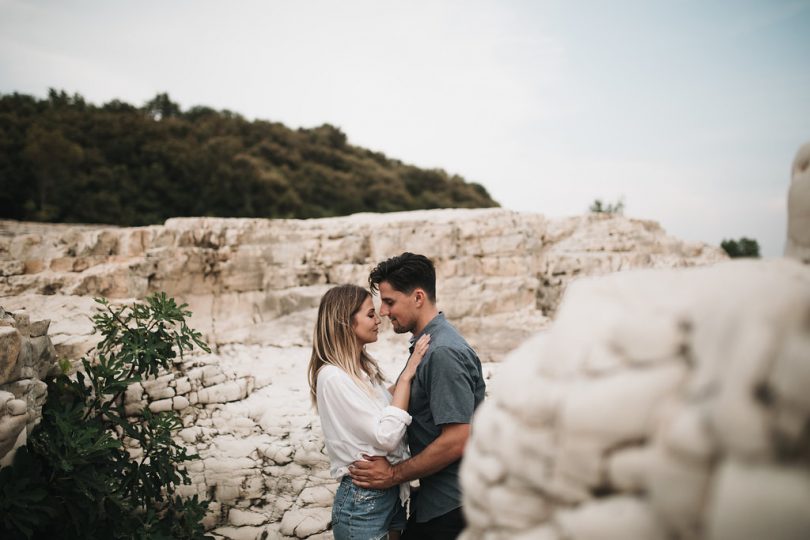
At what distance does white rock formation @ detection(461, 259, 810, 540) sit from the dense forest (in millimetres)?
20750

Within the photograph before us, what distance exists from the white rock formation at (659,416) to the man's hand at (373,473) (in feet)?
3.39

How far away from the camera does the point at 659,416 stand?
0.83 metres

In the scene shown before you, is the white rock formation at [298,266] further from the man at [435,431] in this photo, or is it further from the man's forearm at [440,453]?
the man's forearm at [440,453]

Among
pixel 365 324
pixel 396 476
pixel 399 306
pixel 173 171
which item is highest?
pixel 173 171

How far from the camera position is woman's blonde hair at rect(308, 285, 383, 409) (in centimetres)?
241

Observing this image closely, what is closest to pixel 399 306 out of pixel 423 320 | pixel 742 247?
pixel 423 320

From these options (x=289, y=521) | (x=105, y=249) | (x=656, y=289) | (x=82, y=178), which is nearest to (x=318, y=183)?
(x=82, y=178)

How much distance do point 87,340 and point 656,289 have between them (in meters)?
5.54

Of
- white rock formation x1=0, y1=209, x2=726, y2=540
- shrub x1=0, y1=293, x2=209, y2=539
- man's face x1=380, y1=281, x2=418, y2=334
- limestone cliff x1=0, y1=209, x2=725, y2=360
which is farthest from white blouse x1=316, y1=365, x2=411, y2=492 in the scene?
limestone cliff x1=0, y1=209, x2=725, y2=360

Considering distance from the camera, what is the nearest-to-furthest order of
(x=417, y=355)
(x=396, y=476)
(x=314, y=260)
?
(x=396, y=476) < (x=417, y=355) < (x=314, y=260)

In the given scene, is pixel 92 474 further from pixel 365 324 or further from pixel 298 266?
pixel 298 266

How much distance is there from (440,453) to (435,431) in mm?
165

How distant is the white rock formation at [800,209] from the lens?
114cm

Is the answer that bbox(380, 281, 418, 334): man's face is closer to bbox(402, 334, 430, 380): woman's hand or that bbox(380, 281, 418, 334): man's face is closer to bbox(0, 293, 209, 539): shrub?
bbox(402, 334, 430, 380): woman's hand
